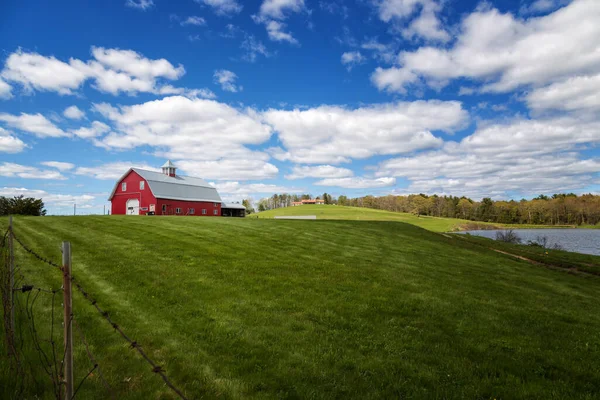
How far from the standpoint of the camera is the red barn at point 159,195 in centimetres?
4944

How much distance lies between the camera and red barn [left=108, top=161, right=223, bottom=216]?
49.4m

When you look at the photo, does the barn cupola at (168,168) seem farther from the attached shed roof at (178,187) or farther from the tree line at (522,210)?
the tree line at (522,210)

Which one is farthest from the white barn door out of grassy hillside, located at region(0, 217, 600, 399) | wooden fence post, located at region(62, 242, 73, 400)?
wooden fence post, located at region(62, 242, 73, 400)

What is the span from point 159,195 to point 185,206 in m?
5.65

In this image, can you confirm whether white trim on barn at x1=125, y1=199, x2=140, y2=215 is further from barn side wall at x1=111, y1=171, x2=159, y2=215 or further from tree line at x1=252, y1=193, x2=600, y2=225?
tree line at x1=252, y1=193, x2=600, y2=225

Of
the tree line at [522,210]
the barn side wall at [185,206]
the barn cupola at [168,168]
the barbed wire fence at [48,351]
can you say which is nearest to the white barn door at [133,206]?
the barn side wall at [185,206]

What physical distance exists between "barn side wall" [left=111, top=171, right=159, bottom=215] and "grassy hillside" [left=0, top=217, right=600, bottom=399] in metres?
34.7

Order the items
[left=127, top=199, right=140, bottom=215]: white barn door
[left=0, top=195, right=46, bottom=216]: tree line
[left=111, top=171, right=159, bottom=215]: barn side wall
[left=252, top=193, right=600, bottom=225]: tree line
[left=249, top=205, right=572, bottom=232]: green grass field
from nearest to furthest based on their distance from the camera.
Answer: [left=0, top=195, right=46, bottom=216]: tree line
[left=111, top=171, right=159, bottom=215]: barn side wall
[left=127, top=199, right=140, bottom=215]: white barn door
[left=249, top=205, right=572, bottom=232]: green grass field
[left=252, top=193, right=600, bottom=225]: tree line

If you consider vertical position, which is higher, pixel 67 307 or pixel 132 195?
pixel 132 195

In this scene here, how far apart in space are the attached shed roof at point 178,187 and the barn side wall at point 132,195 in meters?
0.64

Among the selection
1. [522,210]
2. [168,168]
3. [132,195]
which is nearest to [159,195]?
[132,195]

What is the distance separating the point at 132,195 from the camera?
51438 millimetres

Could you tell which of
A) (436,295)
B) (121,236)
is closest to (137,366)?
(436,295)

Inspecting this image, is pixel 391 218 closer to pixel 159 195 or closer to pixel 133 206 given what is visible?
pixel 159 195
